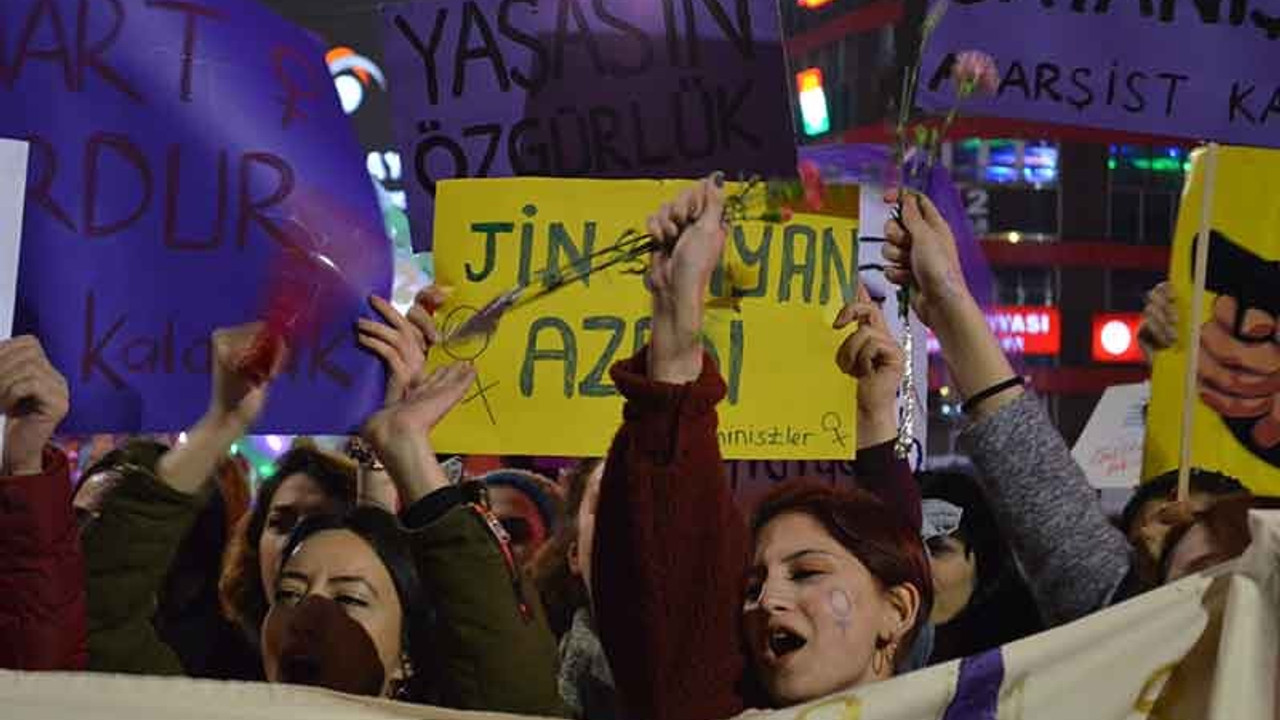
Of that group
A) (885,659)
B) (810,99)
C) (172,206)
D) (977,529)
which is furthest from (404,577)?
(810,99)

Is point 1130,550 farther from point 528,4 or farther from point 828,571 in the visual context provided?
point 528,4

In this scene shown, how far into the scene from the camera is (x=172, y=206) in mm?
3734

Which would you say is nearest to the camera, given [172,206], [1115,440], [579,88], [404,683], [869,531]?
[869,531]

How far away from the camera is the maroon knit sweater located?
281 centimetres

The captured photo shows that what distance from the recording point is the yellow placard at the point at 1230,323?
3.64m

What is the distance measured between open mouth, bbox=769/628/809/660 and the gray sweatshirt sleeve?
1.30 feet

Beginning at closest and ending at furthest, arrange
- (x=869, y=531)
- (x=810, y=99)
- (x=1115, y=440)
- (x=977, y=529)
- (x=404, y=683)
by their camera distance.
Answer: (x=869, y=531) < (x=404, y=683) < (x=977, y=529) < (x=1115, y=440) < (x=810, y=99)

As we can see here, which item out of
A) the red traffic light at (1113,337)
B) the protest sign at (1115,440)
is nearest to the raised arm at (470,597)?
the protest sign at (1115,440)

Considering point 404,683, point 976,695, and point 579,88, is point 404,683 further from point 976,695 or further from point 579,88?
point 579,88

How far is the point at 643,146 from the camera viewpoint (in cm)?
403

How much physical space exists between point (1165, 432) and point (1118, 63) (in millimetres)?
881

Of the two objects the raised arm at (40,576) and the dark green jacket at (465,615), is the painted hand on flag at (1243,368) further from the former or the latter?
the raised arm at (40,576)

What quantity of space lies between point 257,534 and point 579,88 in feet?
3.54

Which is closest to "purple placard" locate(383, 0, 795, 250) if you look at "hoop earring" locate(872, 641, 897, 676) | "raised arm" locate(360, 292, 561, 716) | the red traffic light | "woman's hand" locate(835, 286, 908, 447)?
"woman's hand" locate(835, 286, 908, 447)
